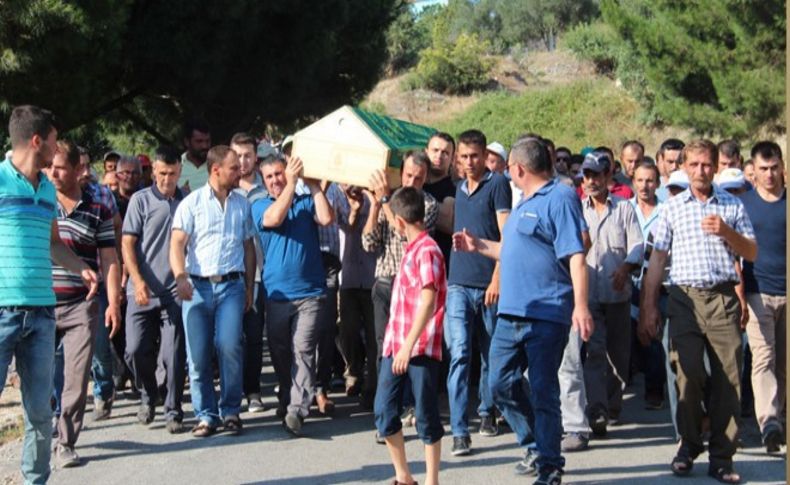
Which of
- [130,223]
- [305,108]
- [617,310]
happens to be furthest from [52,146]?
[305,108]

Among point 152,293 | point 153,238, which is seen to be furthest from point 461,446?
point 153,238

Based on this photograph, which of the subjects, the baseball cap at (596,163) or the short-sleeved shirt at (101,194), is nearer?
the short-sleeved shirt at (101,194)

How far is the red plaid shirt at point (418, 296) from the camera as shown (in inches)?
270

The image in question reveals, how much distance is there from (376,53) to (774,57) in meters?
7.70

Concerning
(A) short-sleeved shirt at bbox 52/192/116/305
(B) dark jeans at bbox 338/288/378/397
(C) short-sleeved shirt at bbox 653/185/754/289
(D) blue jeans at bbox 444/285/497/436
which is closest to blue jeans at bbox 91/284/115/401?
(A) short-sleeved shirt at bbox 52/192/116/305

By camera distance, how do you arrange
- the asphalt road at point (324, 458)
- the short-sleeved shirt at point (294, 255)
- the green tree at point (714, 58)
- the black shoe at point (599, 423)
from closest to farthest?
the asphalt road at point (324, 458) → the black shoe at point (599, 423) → the short-sleeved shirt at point (294, 255) → the green tree at point (714, 58)

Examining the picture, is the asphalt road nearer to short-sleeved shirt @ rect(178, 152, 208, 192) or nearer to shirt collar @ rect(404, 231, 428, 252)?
shirt collar @ rect(404, 231, 428, 252)

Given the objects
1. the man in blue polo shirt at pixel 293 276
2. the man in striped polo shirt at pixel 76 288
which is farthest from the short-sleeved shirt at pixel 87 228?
the man in blue polo shirt at pixel 293 276

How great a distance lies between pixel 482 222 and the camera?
8.36 meters

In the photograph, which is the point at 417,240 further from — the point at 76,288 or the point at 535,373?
the point at 76,288

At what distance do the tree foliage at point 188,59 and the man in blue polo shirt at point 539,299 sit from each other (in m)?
7.53

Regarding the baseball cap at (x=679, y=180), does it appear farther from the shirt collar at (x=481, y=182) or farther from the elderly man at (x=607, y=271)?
the shirt collar at (x=481, y=182)

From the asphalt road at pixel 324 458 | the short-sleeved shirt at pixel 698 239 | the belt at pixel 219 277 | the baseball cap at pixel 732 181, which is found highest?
the baseball cap at pixel 732 181

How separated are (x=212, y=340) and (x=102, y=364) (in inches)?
49.4
